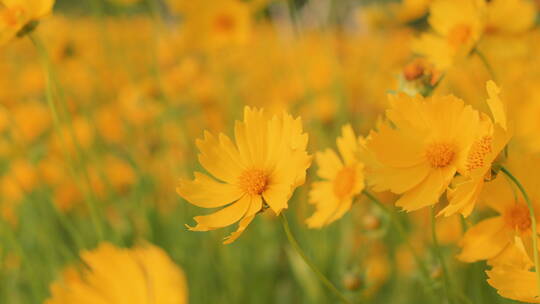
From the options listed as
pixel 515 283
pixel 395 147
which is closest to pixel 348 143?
pixel 395 147

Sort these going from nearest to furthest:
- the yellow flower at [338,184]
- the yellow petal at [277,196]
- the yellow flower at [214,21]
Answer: the yellow petal at [277,196] → the yellow flower at [338,184] → the yellow flower at [214,21]

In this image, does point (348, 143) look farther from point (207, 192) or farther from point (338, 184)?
point (207, 192)

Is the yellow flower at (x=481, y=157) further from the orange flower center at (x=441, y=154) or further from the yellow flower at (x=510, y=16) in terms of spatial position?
the yellow flower at (x=510, y=16)

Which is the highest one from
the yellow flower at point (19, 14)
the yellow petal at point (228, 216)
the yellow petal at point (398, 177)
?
the yellow flower at point (19, 14)

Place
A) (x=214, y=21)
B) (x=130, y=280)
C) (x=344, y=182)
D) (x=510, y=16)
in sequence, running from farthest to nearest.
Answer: (x=214, y=21), (x=510, y=16), (x=344, y=182), (x=130, y=280)

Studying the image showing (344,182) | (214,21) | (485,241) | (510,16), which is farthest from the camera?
(214,21)

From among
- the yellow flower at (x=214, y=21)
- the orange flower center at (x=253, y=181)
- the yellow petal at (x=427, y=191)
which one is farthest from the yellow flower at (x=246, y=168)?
the yellow flower at (x=214, y=21)

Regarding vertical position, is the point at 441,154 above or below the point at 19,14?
below

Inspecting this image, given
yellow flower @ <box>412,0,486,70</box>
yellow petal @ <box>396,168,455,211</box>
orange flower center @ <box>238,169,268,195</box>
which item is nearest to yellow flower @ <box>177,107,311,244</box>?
orange flower center @ <box>238,169,268,195</box>

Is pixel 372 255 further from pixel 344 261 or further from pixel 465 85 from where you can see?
pixel 465 85
